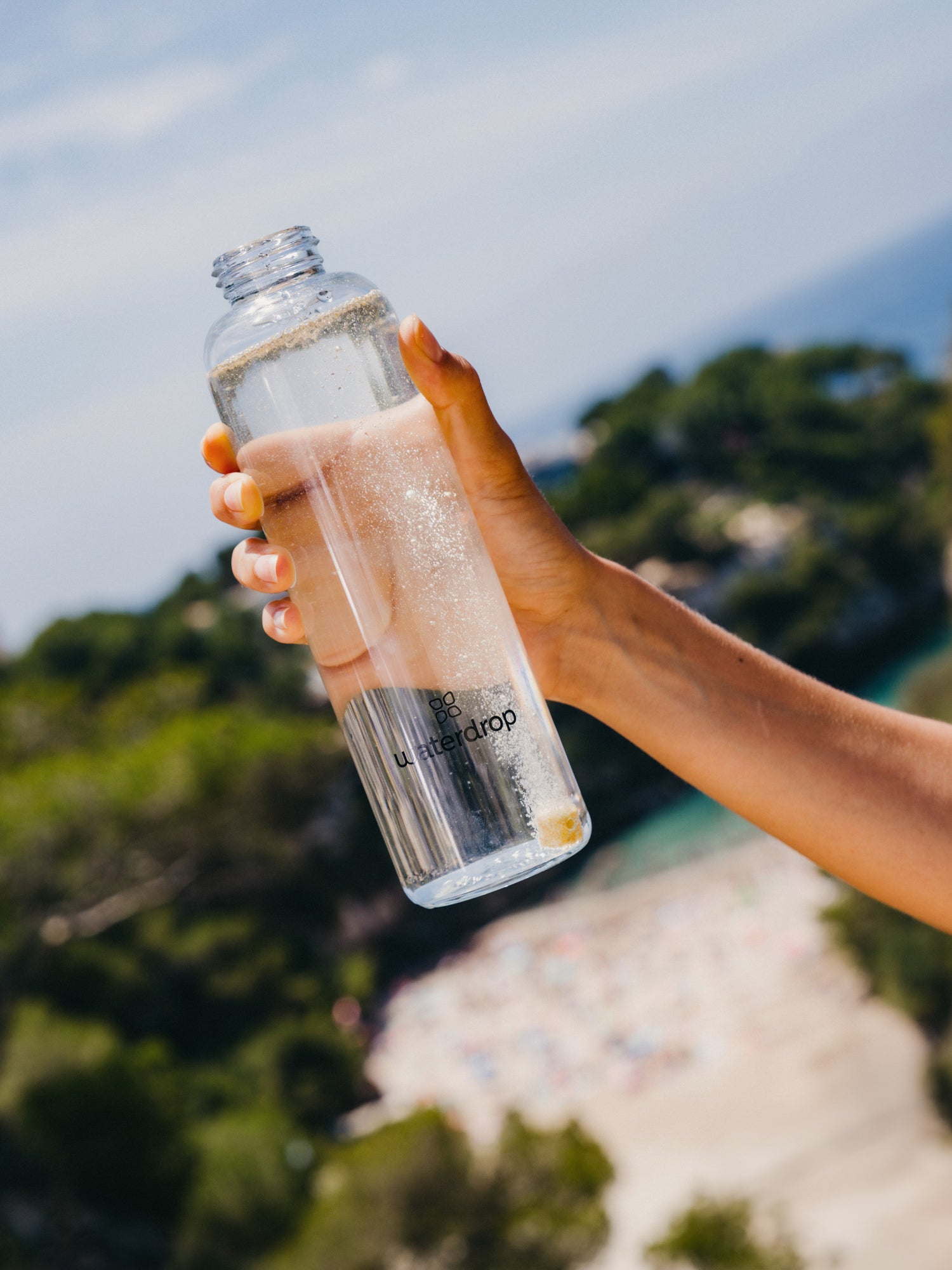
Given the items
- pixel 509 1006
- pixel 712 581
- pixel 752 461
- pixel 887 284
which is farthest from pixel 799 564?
pixel 887 284

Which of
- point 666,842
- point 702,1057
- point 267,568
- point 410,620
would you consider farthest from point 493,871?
point 666,842

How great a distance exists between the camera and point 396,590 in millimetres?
1447

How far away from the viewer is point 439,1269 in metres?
11.4

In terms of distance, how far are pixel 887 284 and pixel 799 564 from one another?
138 meters

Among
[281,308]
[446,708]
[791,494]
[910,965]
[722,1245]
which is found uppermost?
[281,308]

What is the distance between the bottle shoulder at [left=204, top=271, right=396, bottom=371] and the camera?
149 cm

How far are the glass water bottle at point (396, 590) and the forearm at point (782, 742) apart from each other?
0.90 feet

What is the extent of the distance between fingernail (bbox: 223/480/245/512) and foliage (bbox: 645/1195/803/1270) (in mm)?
11997

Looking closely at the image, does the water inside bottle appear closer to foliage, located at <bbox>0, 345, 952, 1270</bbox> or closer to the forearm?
the forearm

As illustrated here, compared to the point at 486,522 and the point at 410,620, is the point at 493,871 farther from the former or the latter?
the point at 486,522

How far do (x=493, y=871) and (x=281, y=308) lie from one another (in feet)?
2.41

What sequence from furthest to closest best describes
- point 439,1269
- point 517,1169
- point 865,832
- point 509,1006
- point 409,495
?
point 509,1006 < point 517,1169 < point 439,1269 < point 865,832 < point 409,495

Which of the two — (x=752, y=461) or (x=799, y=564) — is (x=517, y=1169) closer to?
(x=799, y=564)

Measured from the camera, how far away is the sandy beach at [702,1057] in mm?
13547
